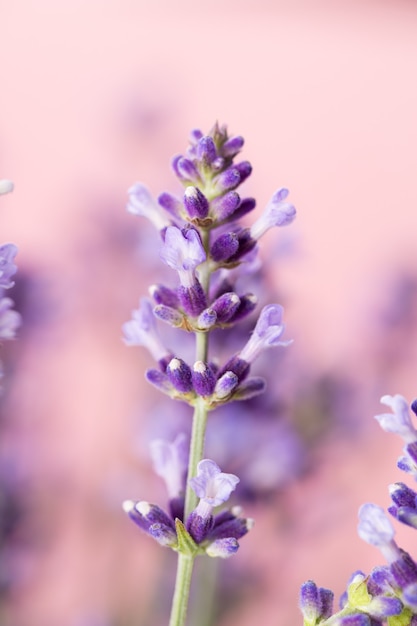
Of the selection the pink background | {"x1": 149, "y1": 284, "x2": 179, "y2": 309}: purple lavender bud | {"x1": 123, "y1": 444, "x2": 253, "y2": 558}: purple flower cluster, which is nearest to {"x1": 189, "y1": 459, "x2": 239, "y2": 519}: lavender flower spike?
{"x1": 123, "y1": 444, "x2": 253, "y2": 558}: purple flower cluster

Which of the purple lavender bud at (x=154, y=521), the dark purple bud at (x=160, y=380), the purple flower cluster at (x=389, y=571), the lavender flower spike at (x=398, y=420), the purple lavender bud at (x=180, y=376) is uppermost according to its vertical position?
the lavender flower spike at (x=398, y=420)

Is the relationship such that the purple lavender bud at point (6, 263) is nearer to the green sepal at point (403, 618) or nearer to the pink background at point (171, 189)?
the green sepal at point (403, 618)

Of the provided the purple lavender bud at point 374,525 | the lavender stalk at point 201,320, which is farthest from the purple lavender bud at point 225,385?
the purple lavender bud at point 374,525

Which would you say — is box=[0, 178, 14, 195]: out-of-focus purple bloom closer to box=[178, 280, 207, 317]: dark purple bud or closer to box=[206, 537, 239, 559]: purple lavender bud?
box=[178, 280, 207, 317]: dark purple bud

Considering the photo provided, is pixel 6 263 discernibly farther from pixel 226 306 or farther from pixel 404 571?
pixel 404 571

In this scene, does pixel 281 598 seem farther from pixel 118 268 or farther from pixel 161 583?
pixel 118 268
